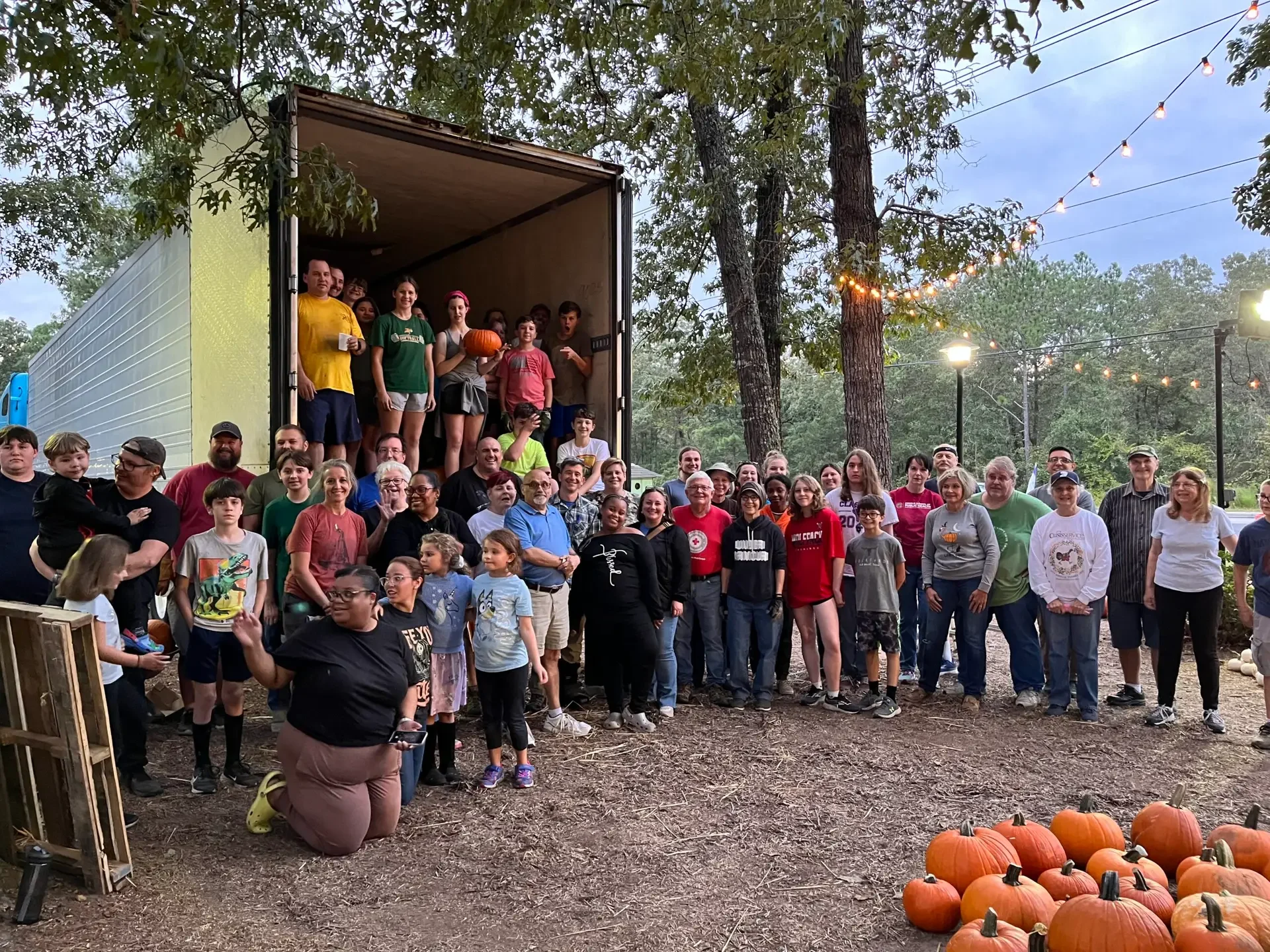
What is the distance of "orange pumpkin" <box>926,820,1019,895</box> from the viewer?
338 centimetres

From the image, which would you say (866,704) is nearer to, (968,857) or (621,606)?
(621,606)

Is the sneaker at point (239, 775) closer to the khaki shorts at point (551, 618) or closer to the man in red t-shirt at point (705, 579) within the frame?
the khaki shorts at point (551, 618)

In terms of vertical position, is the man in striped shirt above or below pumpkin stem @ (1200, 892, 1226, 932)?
above

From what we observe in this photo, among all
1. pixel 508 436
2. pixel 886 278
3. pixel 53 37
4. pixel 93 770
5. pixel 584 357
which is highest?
pixel 886 278

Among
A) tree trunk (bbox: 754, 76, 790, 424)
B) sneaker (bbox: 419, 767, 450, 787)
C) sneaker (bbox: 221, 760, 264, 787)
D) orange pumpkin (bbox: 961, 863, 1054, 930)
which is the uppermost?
tree trunk (bbox: 754, 76, 790, 424)

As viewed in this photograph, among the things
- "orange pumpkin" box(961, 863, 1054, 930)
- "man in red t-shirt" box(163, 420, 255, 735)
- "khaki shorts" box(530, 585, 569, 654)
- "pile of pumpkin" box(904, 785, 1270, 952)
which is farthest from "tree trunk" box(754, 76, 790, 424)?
"orange pumpkin" box(961, 863, 1054, 930)

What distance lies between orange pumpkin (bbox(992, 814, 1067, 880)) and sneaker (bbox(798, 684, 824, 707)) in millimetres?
3212

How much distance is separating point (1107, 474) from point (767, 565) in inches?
1578

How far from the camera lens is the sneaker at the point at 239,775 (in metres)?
4.87

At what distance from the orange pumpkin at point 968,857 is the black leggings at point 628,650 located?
9.17 feet

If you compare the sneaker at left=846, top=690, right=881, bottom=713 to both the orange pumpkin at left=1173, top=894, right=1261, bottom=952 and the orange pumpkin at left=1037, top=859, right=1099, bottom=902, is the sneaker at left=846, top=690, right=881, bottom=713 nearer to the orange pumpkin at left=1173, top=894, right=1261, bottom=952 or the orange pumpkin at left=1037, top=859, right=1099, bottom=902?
the orange pumpkin at left=1037, top=859, right=1099, bottom=902

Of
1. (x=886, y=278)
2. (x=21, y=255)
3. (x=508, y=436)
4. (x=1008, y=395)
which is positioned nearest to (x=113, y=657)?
(x=508, y=436)

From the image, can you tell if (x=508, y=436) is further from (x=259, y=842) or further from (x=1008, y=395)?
(x=1008, y=395)

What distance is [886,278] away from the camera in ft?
34.8
